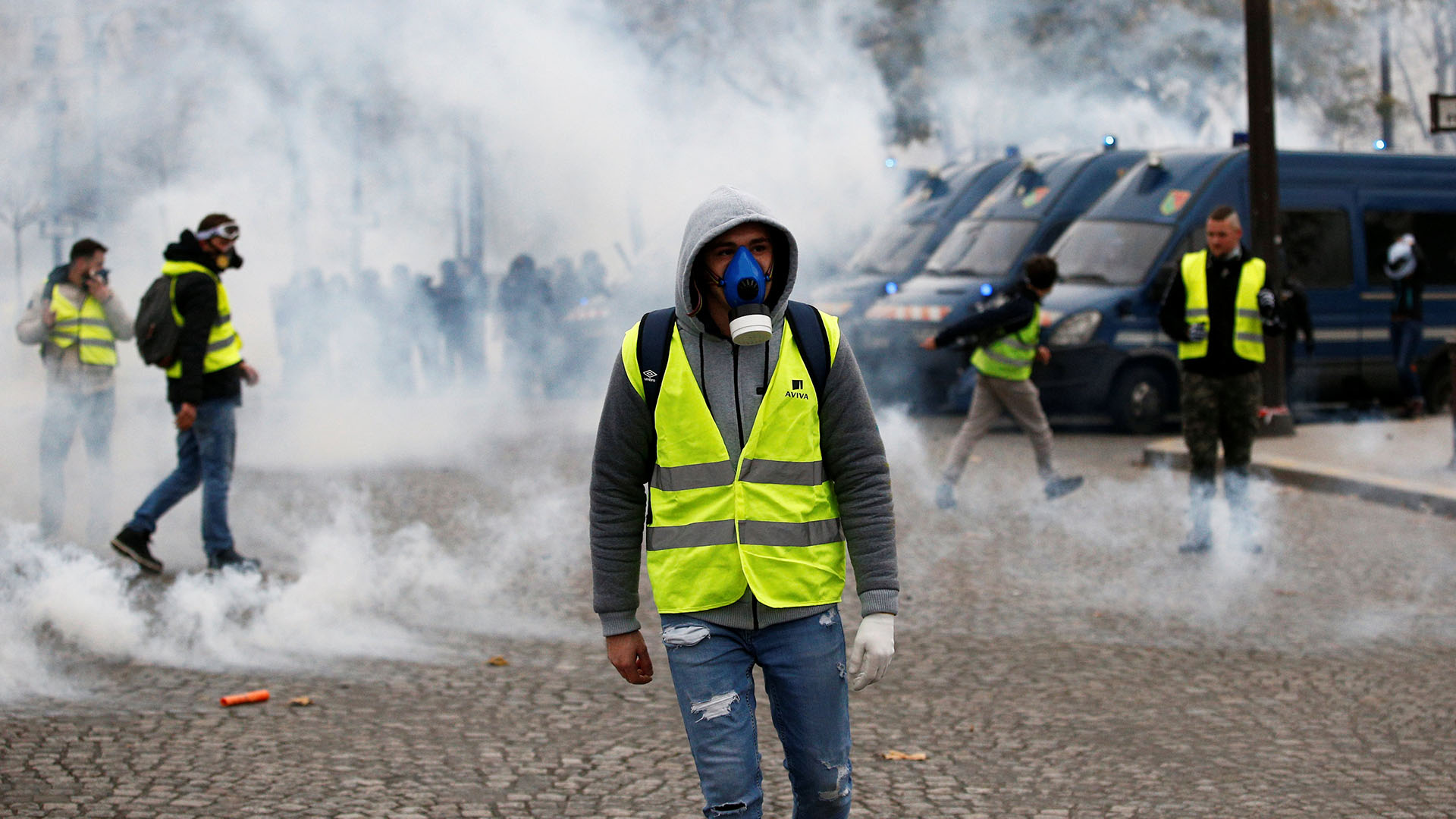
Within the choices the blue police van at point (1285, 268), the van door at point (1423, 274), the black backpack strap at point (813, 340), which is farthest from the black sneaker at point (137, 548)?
the van door at point (1423, 274)

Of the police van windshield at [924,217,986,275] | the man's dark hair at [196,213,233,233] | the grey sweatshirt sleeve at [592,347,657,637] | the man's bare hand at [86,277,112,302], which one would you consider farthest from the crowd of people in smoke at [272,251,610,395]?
the grey sweatshirt sleeve at [592,347,657,637]

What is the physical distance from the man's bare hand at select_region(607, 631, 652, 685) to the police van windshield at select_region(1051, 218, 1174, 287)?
10.7 metres

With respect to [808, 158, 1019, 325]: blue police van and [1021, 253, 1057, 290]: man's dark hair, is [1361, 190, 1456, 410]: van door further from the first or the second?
[1021, 253, 1057, 290]: man's dark hair

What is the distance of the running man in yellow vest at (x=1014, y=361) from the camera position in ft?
30.4

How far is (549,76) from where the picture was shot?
11.1 m

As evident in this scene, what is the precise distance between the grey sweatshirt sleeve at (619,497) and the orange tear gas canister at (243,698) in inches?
88.9

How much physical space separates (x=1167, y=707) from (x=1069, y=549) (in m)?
2.95

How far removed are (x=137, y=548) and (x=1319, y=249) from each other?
424 inches

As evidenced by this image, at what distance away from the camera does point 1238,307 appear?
7.51m

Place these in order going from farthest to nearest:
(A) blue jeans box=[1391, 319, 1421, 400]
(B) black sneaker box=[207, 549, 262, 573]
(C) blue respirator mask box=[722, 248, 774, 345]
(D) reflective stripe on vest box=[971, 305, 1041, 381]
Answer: (A) blue jeans box=[1391, 319, 1421, 400]
(D) reflective stripe on vest box=[971, 305, 1041, 381]
(B) black sneaker box=[207, 549, 262, 573]
(C) blue respirator mask box=[722, 248, 774, 345]

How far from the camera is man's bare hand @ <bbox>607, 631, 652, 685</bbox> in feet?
9.77

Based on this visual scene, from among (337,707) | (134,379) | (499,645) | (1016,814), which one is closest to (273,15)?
(499,645)

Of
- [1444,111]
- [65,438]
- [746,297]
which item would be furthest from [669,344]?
[1444,111]

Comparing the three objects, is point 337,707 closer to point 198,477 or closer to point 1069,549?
point 198,477
